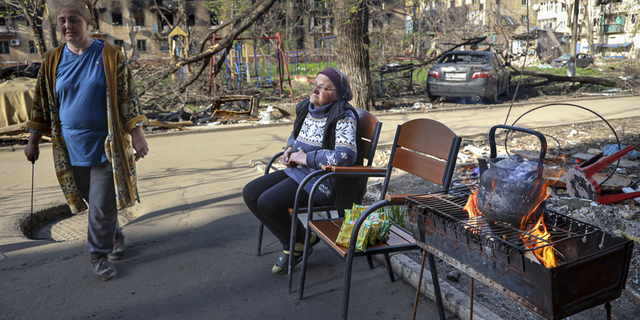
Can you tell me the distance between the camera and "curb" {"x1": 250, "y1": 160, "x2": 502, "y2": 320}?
2.49 meters

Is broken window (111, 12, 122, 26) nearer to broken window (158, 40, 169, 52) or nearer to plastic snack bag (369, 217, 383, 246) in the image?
broken window (158, 40, 169, 52)

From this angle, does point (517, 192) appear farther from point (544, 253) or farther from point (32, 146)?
point (32, 146)

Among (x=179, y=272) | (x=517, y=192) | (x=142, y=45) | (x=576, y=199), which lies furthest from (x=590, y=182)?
(x=142, y=45)

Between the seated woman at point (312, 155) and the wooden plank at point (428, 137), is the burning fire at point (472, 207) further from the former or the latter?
the seated woman at point (312, 155)

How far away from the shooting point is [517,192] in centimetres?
186

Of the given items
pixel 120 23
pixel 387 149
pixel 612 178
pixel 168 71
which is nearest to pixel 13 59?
pixel 120 23

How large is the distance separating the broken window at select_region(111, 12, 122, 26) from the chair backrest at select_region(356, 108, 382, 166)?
5087 centimetres

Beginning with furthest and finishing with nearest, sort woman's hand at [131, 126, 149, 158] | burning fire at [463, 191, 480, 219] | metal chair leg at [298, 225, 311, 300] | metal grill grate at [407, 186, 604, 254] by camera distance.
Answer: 1. woman's hand at [131, 126, 149, 158]
2. metal chair leg at [298, 225, 311, 300]
3. burning fire at [463, 191, 480, 219]
4. metal grill grate at [407, 186, 604, 254]

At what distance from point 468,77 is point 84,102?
10.8 m

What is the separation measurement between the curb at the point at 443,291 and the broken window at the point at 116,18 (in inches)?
2013

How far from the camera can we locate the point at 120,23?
4775 centimetres

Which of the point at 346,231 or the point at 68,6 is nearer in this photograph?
the point at 346,231

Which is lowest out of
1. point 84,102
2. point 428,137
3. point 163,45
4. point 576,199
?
point 576,199

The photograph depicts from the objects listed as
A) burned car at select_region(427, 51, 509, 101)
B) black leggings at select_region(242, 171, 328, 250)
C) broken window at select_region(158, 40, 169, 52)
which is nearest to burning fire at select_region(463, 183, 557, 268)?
black leggings at select_region(242, 171, 328, 250)
